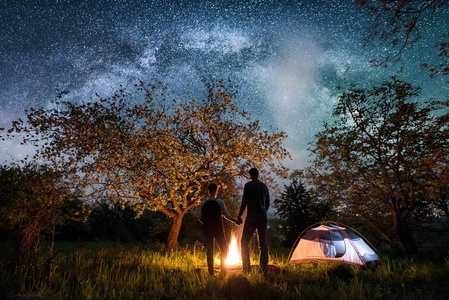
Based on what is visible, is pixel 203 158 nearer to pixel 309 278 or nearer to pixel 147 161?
pixel 147 161

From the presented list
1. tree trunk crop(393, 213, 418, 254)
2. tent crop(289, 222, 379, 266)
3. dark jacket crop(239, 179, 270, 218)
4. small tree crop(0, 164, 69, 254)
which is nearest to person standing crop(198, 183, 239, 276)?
dark jacket crop(239, 179, 270, 218)

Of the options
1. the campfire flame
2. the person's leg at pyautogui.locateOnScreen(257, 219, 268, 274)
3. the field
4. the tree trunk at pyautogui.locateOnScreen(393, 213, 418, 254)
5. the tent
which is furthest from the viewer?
the tree trunk at pyautogui.locateOnScreen(393, 213, 418, 254)

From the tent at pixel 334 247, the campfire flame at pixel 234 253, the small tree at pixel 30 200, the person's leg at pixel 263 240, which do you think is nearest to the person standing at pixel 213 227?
the person's leg at pixel 263 240

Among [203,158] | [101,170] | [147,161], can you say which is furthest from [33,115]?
[203,158]

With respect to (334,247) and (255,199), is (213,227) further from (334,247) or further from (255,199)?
(334,247)

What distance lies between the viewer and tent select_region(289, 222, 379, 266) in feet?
29.4

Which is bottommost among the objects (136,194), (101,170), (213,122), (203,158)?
(136,194)


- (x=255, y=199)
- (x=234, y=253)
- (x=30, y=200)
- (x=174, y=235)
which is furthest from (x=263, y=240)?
(x=30, y=200)

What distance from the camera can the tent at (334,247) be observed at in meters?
8.95

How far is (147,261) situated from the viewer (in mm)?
8133

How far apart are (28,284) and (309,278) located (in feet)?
21.2

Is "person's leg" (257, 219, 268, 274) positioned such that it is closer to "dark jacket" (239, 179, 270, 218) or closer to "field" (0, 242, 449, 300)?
"dark jacket" (239, 179, 270, 218)

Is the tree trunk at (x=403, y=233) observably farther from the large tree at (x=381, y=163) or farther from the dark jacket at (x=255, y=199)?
the dark jacket at (x=255, y=199)

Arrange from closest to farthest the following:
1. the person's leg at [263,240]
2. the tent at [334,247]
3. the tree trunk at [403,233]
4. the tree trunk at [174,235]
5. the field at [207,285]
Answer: the field at [207,285], the person's leg at [263,240], the tent at [334,247], the tree trunk at [174,235], the tree trunk at [403,233]
